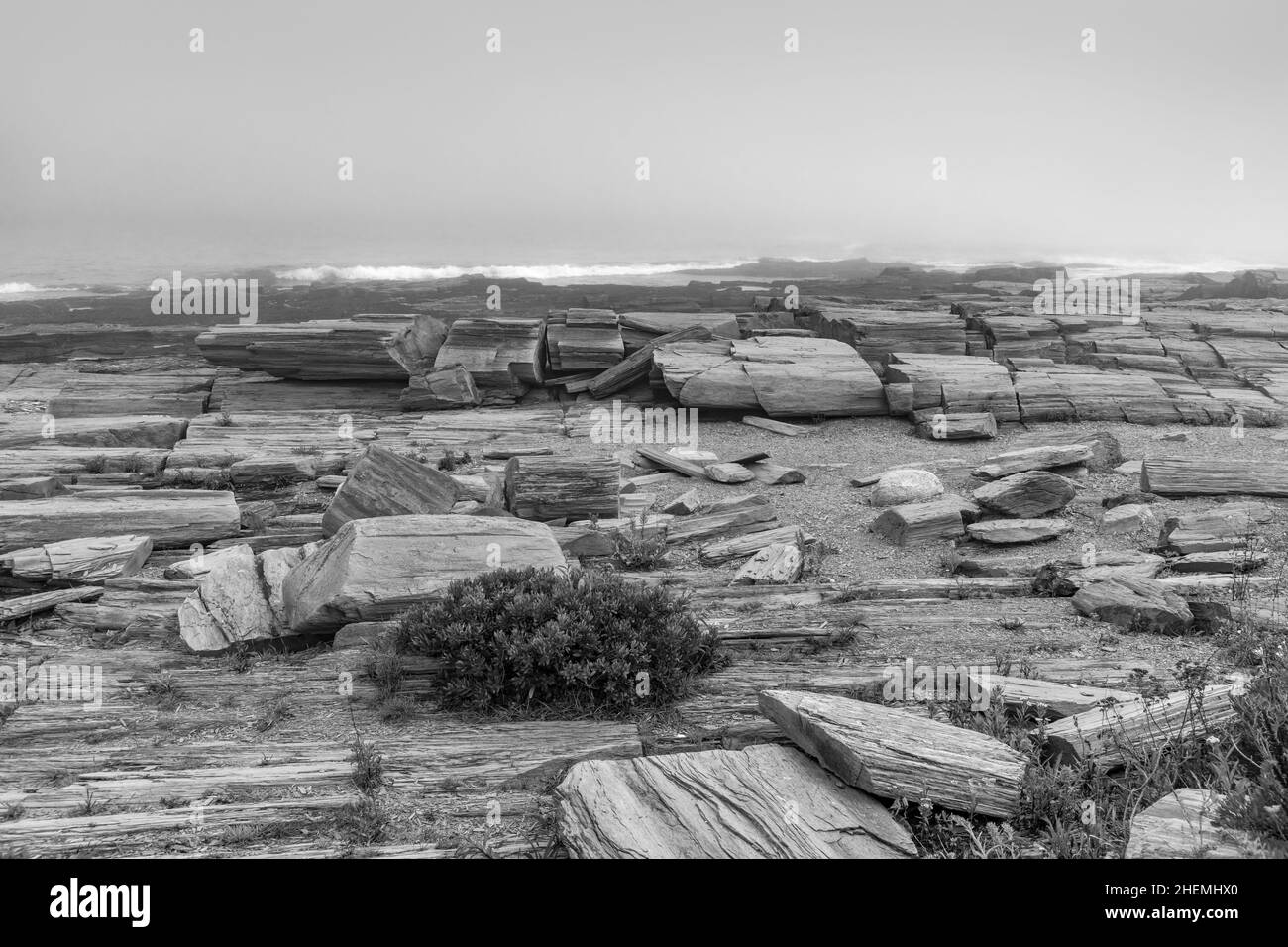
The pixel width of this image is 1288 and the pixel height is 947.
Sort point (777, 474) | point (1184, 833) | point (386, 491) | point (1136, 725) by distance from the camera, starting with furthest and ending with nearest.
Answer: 1. point (777, 474)
2. point (386, 491)
3. point (1136, 725)
4. point (1184, 833)

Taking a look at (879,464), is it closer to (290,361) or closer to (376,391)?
(376,391)

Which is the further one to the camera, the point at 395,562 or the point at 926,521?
the point at 926,521

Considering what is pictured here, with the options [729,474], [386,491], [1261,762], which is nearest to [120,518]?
[386,491]

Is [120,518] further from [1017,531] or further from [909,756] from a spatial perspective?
[1017,531]

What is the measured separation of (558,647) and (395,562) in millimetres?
3191

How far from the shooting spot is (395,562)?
1007 centimetres

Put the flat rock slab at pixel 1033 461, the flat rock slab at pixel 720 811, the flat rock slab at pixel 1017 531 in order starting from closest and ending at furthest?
1. the flat rock slab at pixel 720 811
2. the flat rock slab at pixel 1017 531
3. the flat rock slab at pixel 1033 461

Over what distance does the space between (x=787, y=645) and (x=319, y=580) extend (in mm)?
5440

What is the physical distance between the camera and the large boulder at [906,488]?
16953 millimetres

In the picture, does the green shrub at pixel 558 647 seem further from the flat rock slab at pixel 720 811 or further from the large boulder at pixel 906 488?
the large boulder at pixel 906 488

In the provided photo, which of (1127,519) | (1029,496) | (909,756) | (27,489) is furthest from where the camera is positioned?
(27,489)

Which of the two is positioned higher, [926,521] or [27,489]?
[27,489]

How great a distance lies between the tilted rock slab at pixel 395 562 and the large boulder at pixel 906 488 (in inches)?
327

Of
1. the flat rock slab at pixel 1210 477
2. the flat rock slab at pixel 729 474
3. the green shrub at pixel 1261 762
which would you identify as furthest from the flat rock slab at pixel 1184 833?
the flat rock slab at pixel 729 474
